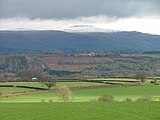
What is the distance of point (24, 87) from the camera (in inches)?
4439

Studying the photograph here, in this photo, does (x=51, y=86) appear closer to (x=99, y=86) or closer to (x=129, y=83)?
(x=99, y=86)

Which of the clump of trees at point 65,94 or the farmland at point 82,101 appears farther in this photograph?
the clump of trees at point 65,94

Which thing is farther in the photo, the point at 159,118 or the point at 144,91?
the point at 144,91

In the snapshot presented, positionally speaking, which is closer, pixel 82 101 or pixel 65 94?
pixel 82 101

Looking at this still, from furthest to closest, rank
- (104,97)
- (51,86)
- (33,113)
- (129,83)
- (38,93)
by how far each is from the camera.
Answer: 1. (129,83)
2. (51,86)
3. (38,93)
4. (104,97)
5. (33,113)

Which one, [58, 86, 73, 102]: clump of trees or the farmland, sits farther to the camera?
[58, 86, 73, 102]: clump of trees

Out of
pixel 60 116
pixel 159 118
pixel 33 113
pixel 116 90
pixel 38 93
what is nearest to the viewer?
pixel 159 118

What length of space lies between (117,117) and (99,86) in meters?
76.4

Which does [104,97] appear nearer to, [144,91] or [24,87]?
[144,91]

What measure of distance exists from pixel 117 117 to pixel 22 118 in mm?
9581

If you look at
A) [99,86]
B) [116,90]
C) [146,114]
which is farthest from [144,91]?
[146,114]

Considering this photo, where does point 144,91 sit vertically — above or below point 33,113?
below

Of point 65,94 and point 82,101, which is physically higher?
point 65,94

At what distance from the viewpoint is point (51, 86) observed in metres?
115
